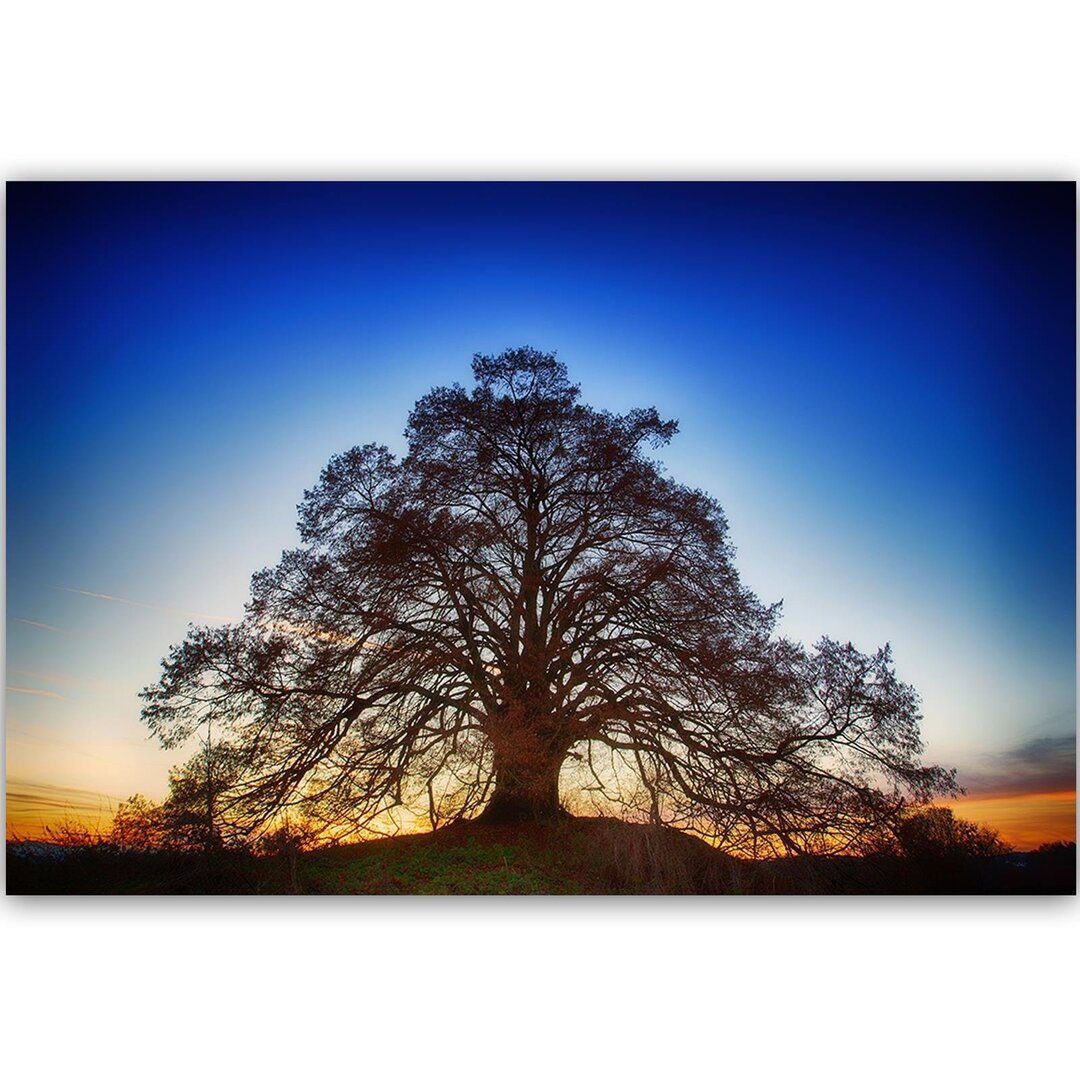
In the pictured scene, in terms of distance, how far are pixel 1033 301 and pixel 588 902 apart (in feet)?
12.3

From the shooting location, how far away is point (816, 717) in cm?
485

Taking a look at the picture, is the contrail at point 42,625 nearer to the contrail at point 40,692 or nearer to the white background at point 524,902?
the contrail at point 40,692

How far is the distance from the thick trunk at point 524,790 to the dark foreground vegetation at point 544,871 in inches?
4.9

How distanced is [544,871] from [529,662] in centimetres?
106

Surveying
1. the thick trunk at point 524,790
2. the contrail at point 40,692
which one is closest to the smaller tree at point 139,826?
the contrail at point 40,692

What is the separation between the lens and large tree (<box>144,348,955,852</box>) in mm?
4820

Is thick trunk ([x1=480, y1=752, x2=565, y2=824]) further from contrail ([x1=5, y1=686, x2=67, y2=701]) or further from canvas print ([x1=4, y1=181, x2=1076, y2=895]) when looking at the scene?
contrail ([x1=5, y1=686, x2=67, y2=701])

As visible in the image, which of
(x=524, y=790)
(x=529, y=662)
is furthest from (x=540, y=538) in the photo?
(x=524, y=790)

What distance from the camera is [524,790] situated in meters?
4.88

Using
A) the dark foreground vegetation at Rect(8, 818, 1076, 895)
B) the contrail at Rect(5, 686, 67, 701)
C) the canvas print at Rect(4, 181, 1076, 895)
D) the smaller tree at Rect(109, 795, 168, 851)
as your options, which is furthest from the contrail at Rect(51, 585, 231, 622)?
the dark foreground vegetation at Rect(8, 818, 1076, 895)

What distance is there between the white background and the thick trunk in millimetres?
429
